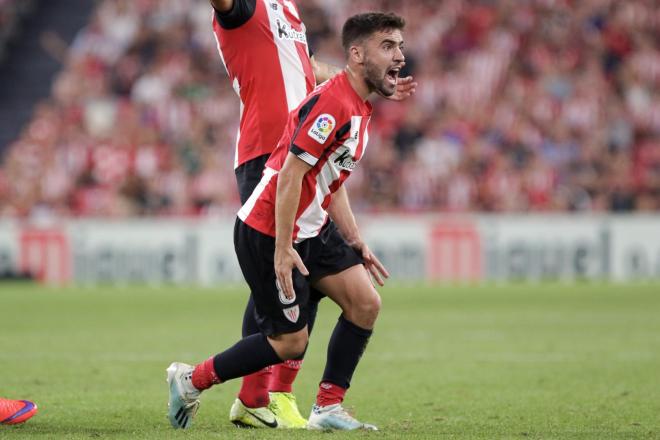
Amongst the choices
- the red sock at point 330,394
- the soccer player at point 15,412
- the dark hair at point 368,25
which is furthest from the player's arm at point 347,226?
the soccer player at point 15,412

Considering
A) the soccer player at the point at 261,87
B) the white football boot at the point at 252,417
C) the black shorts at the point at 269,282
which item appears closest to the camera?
the black shorts at the point at 269,282

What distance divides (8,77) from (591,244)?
15.3 meters

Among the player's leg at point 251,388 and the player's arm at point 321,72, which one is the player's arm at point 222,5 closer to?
the player's arm at point 321,72

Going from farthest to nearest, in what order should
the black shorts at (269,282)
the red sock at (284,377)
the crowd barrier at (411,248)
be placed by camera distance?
the crowd barrier at (411,248)
the red sock at (284,377)
the black shorts at (269,282)

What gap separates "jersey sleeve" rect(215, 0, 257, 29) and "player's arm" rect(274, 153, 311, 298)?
1069 mm

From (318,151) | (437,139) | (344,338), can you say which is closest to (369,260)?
(344,338)

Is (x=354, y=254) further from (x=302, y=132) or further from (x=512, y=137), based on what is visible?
(x=512, y=137)

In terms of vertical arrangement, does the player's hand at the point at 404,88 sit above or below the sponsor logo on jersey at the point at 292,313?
above

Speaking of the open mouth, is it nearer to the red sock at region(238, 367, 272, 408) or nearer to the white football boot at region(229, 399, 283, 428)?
the red sock at region(238, 367, 272, 408)

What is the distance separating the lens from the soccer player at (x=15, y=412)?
5.97 meters

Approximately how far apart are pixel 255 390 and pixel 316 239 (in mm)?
1003

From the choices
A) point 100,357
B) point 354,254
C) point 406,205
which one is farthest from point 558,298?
point 354,254

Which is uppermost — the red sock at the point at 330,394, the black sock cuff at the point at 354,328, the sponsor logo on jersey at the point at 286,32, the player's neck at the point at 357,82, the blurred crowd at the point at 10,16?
the blurred crowd at the point at 10,16

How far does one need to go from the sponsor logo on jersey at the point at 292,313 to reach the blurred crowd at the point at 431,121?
565 inches
